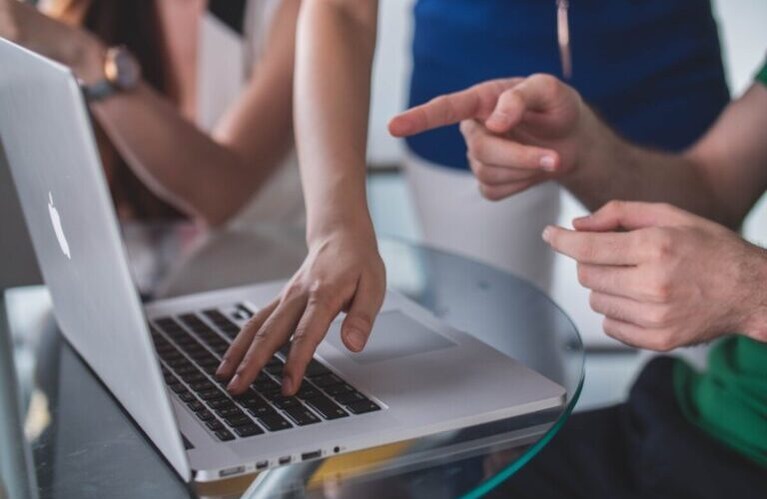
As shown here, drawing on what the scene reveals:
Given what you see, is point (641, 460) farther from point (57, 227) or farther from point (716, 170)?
point (57, 227)

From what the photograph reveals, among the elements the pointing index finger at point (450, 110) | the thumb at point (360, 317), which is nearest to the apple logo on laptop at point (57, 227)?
the thumb at point (360, 317)

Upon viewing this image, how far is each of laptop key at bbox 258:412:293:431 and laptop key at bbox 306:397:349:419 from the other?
3 centimetres

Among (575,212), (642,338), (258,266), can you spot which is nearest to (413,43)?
(575,212)

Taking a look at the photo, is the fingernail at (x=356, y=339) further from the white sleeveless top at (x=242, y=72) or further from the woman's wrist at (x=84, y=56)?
the white sleeveless top at (x=242, y=72)

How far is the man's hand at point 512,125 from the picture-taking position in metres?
1.18

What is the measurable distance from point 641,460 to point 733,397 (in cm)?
11

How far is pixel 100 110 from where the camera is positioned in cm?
178

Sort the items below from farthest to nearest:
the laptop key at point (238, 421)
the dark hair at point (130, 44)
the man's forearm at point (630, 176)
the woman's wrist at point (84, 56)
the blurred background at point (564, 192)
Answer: the blurred background at point (564, 192), the dark hair at point (130, 44), the woman's wrist at point (84, 56), the man's forearm at point (630, 176), the laptop key at point (238, 421)

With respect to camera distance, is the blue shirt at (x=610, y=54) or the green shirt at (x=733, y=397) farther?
the blue shirt at (x=610, y=54)

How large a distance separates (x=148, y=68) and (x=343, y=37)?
807mm

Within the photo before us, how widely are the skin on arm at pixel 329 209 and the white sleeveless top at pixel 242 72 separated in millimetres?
489

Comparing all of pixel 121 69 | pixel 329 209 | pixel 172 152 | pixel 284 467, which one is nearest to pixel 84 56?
pixel 121 69

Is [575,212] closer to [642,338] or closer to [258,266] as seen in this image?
[258,266]

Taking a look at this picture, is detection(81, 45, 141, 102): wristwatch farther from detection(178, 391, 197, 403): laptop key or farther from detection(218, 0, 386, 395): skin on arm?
detection(178, 391, 197, 403): laptop key
